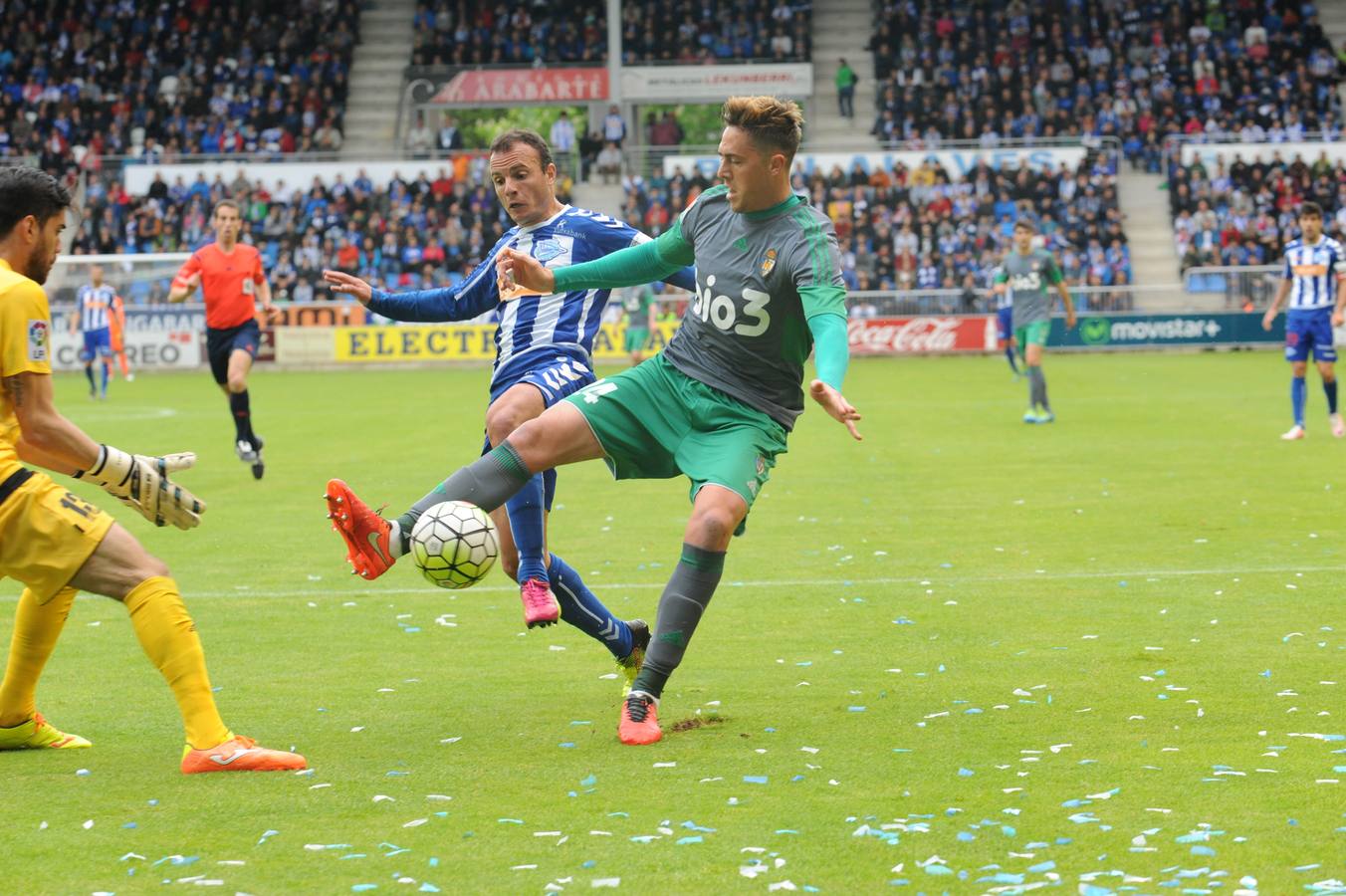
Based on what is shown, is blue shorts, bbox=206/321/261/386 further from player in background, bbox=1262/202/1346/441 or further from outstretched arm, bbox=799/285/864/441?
outstretched arm, bbox=799/285/864/441

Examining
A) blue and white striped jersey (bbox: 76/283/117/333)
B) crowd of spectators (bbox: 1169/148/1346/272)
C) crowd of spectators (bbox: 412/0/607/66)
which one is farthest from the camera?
crowd of spectators (bbox: 412/0/607/66)

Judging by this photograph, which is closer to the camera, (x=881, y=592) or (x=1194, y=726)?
(x=1194, y=726)

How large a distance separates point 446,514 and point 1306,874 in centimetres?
297

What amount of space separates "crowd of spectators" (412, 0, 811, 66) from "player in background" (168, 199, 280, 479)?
3028 centimetres

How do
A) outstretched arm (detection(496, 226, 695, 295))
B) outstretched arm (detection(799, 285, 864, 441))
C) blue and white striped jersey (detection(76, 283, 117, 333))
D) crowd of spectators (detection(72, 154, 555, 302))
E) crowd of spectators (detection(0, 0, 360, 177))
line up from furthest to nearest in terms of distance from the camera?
crowd of spectators (detection(0, 0, 360, 177)), crowd of spectators (detection(72, 154, 555, 302)), blue and white striped jersey (detection(76, 283, 117, 333)), outstretched arm (detection(496, 226, 695, 295)), outstretched arm (detection(799, 285, 864, 441))

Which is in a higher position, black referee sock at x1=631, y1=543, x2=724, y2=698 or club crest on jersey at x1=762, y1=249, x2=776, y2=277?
club crest on jersey at x1=762, y1=249, x2=776, y2=277

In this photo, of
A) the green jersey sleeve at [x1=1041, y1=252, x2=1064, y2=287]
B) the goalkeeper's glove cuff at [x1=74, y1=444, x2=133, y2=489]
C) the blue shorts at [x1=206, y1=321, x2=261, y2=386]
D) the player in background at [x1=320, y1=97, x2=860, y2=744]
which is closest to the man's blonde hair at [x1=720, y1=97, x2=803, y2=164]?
the player in background at [x1=320, y1=97, x2=860, y2=744]

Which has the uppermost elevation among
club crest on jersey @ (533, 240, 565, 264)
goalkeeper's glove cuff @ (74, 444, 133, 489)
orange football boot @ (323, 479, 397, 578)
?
club crest on jersey @ (533, 240, 565, 264)

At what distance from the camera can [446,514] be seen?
5.52m

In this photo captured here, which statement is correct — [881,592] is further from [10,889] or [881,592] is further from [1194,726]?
[10,889]

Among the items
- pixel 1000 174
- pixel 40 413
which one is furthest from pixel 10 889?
pixel 1000 174

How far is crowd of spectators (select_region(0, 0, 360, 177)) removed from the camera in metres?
43.2

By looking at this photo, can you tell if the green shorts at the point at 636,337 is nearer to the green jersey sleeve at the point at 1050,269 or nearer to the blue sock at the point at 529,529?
the green jersey sleeve at the point at 1050,269

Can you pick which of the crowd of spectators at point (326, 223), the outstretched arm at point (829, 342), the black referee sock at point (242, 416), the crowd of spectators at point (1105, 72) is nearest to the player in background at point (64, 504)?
the outstretched arm at point (829, 342)
